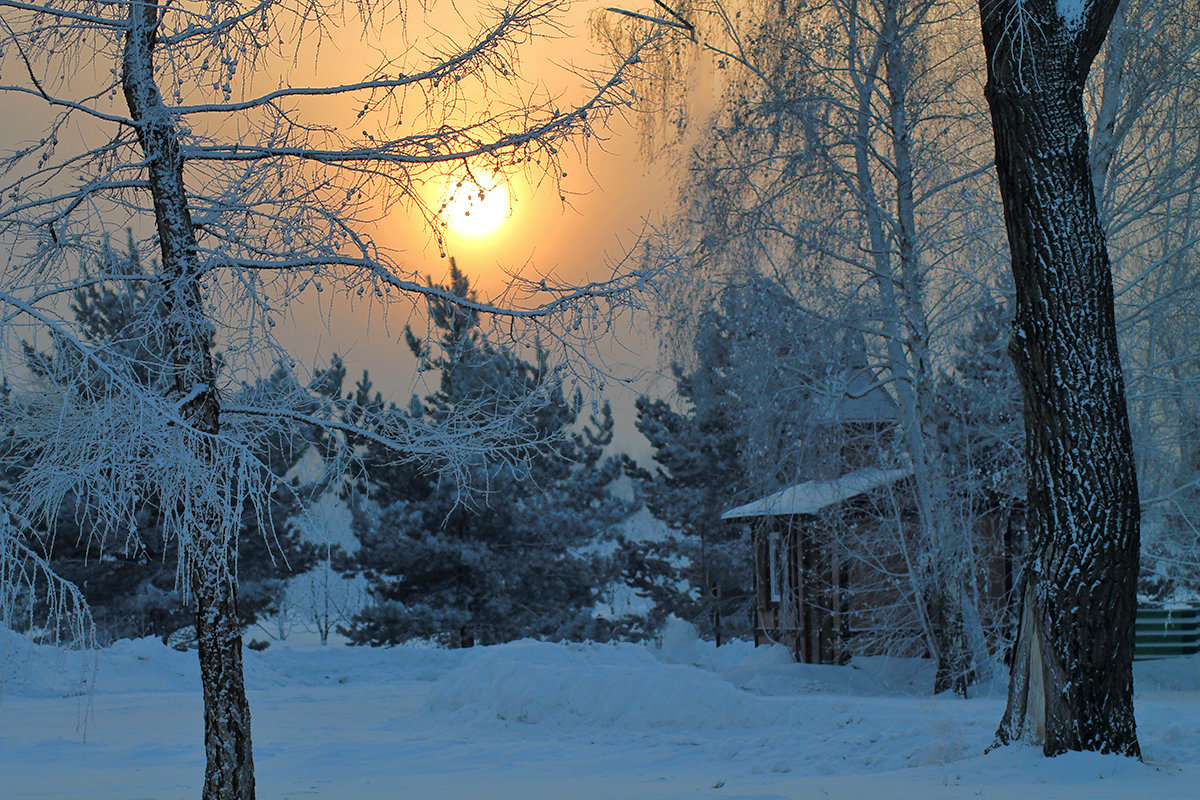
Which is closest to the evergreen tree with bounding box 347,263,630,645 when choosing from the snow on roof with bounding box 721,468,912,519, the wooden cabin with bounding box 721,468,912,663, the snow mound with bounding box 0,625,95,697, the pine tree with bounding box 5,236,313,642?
the pine tree with bounding box 5,236,313,642

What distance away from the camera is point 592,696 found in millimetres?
12164

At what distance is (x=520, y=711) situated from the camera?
12.3 metres

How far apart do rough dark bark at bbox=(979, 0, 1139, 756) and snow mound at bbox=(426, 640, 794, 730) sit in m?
5.04

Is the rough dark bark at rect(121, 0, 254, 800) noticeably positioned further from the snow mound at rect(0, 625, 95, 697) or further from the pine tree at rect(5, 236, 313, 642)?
the pine tree at rect(5, 236, 313, 642)

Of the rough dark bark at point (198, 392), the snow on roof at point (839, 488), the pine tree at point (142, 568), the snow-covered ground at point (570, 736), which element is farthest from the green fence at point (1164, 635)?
the rough dark bark at point (198, 392)

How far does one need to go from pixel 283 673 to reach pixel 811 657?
31.2 ft

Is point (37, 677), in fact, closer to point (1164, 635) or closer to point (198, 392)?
point (198, 392)

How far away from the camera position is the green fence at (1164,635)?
17172 mm

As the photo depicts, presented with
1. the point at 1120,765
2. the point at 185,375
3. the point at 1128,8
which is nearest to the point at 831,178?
the point at 1128,8

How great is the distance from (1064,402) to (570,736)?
22.6 ft

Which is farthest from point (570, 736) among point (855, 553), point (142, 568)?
point (142, 568)

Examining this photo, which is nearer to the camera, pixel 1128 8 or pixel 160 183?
pixel 160 183

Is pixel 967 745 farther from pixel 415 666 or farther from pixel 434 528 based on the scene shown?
pixel 434 528

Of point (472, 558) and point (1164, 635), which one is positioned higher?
point (472, 558)
